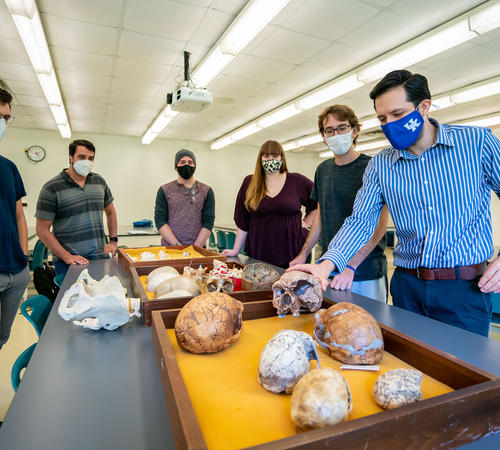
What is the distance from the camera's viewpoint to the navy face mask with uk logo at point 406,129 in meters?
1.35

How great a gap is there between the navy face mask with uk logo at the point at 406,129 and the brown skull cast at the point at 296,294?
0.74 meters

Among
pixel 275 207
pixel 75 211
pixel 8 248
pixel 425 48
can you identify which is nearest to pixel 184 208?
pixel 75 211

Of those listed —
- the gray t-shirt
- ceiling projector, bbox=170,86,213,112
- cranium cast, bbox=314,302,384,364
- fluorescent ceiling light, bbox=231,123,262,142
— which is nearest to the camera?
cranium cast, bbox=314,302,384,364

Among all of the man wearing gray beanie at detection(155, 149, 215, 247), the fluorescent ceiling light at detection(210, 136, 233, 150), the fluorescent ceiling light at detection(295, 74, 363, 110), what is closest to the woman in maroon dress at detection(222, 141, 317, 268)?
the man wearing gray beanie at detection(155, 149, 215, 247)

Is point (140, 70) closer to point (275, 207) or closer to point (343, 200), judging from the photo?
point (275, 207)

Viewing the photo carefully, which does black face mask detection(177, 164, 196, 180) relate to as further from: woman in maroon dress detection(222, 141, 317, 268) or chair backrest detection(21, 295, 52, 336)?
chair backrest detection(21, 295, 52, 336)

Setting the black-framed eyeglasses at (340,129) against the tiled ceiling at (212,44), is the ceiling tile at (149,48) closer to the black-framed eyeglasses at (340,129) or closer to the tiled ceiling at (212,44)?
the tiled ceiling at (212,44)

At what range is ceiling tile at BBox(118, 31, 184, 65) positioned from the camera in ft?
12.1

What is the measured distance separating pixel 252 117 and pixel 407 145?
6220mm

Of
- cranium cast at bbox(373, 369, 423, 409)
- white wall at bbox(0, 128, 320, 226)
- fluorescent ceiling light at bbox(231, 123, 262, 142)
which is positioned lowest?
cranium cast at bbox(373, 369, 423, 409)

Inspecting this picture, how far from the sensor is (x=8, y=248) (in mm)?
1929

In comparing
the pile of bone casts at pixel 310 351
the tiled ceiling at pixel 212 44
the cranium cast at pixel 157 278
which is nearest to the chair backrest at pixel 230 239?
the tiled ceiling at pixel 212 44

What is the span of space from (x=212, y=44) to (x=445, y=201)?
3.49 meters

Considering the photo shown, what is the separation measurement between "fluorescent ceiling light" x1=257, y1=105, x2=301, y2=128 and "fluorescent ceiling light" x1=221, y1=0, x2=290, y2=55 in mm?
2651
